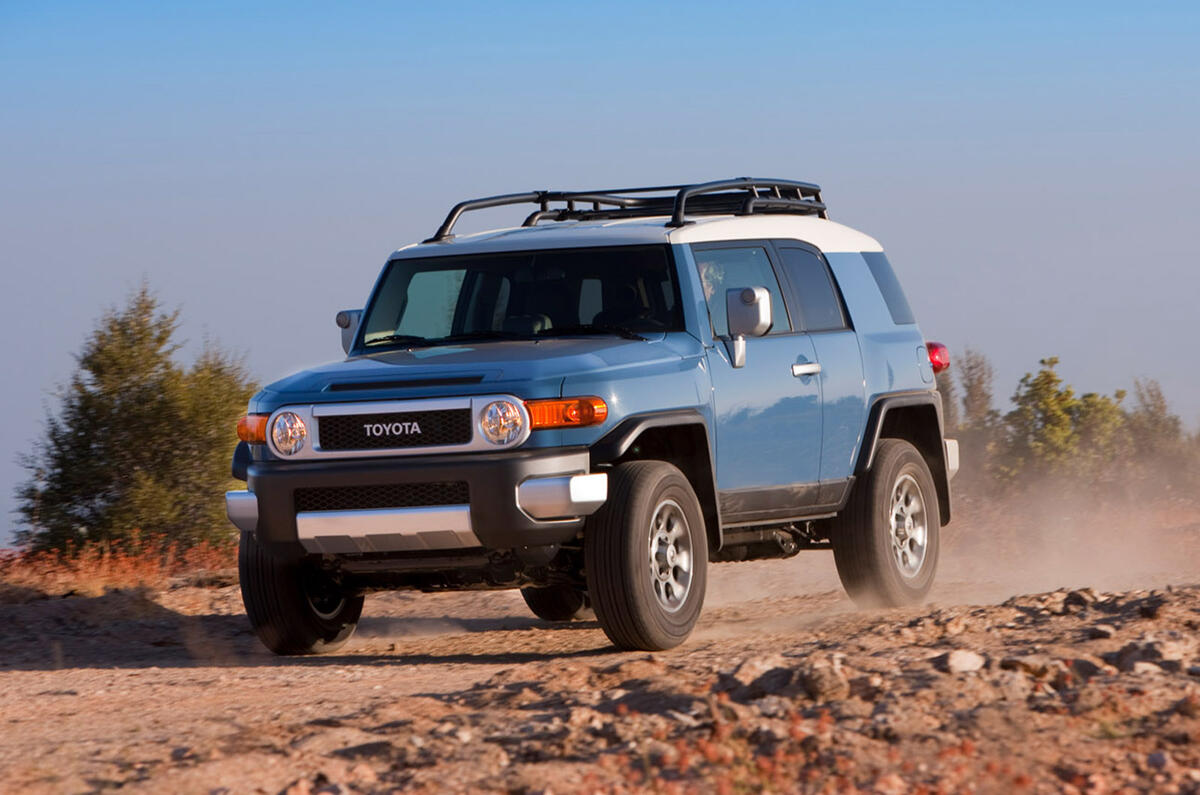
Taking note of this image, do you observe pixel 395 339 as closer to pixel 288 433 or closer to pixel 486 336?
pixel 486 336

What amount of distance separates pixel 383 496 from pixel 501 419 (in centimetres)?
68

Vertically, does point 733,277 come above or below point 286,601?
above

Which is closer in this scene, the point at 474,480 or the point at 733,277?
the point at 474,480

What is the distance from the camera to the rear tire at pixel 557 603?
1064 cm

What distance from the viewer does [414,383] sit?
25.4 ft

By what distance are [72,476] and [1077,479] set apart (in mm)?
12124

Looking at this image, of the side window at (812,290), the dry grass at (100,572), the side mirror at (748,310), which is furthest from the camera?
the dry grass at (100,572)

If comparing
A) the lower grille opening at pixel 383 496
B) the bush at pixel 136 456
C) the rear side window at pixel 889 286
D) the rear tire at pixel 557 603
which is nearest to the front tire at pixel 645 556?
the lower grille opening at pixel 383 496

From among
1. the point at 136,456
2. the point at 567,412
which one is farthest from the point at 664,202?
the point at 136,456

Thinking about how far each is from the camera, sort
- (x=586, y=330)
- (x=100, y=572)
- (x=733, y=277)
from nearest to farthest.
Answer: (x=586, y=330), (x=733, y=277), (x=100, y=572)

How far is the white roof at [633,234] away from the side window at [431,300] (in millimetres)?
133

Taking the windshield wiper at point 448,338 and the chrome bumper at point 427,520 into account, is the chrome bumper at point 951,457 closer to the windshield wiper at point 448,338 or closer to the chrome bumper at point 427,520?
the windshield wiper at point 448,338

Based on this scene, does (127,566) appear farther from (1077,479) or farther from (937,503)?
(1077,479)

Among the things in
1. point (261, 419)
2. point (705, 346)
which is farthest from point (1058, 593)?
point (261, 419)
